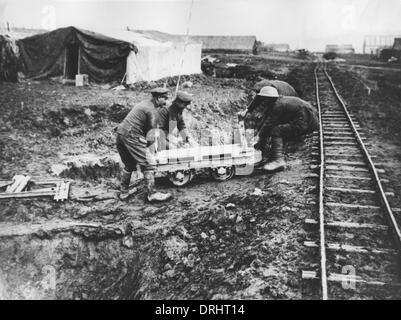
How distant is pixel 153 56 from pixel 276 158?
35.0 ft

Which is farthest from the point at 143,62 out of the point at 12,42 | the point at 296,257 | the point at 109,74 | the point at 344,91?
the point at 296,257

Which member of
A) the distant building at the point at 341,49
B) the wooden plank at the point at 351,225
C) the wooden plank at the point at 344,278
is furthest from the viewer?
the distant building at the point at 341,49

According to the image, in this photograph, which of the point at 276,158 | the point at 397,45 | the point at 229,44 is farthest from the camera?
the point at 229,44

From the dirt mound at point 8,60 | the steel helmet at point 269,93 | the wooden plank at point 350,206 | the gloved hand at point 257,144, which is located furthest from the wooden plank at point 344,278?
the dirt mound at point 8,60

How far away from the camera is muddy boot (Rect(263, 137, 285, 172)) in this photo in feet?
21.9

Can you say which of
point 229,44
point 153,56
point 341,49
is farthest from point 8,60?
point 341,49

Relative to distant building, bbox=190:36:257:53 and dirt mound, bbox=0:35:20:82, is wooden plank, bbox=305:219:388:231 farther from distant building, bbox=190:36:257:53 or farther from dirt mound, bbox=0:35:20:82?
distant building, bbox=190:36:257:53

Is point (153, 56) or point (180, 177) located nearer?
point (180, 177)

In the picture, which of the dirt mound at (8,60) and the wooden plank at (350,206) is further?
the dirt mound at (8,60)

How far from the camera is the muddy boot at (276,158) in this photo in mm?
6680

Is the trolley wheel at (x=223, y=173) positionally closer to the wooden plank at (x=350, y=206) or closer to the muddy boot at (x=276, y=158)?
the muddy boot at (x=276, y=158)

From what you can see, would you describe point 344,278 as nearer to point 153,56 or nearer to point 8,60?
point 153,56

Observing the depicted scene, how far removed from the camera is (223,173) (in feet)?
21.4

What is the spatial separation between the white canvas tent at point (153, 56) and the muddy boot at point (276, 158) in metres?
7.83
